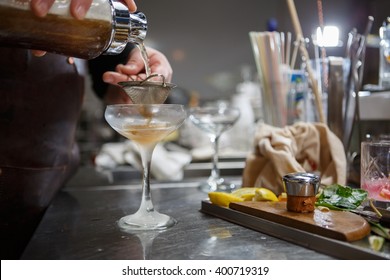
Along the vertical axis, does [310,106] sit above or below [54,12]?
below

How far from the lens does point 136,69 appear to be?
930mm

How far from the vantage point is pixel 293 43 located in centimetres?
122

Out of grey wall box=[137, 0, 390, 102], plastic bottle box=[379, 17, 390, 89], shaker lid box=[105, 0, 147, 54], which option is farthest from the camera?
grey wall box=[137, 0, 390, 102]

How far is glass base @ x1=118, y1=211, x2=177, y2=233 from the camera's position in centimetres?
70

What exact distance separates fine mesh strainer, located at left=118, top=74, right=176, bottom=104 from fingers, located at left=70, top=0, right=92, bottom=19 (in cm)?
15

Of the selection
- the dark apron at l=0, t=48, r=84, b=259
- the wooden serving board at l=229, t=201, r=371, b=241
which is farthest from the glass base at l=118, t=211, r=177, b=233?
the dark apron at l=0, t=48, r=84, b=259

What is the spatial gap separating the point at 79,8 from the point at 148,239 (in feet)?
1.19

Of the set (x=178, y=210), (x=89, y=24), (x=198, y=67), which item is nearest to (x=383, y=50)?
(x=178, y=210)

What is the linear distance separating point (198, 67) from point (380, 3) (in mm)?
2011

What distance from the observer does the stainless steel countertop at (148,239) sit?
0.58m

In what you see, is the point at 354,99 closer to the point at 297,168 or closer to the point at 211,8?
the point at 297,168

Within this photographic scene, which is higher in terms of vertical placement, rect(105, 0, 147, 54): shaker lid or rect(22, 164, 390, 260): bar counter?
rect(105, 0, 147, 54): shaker lid

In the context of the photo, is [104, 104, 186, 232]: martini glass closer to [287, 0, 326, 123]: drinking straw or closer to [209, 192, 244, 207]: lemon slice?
[209, 192, 244, 207]: lemon slice

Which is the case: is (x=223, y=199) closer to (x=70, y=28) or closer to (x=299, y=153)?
(x=299, y=153)
